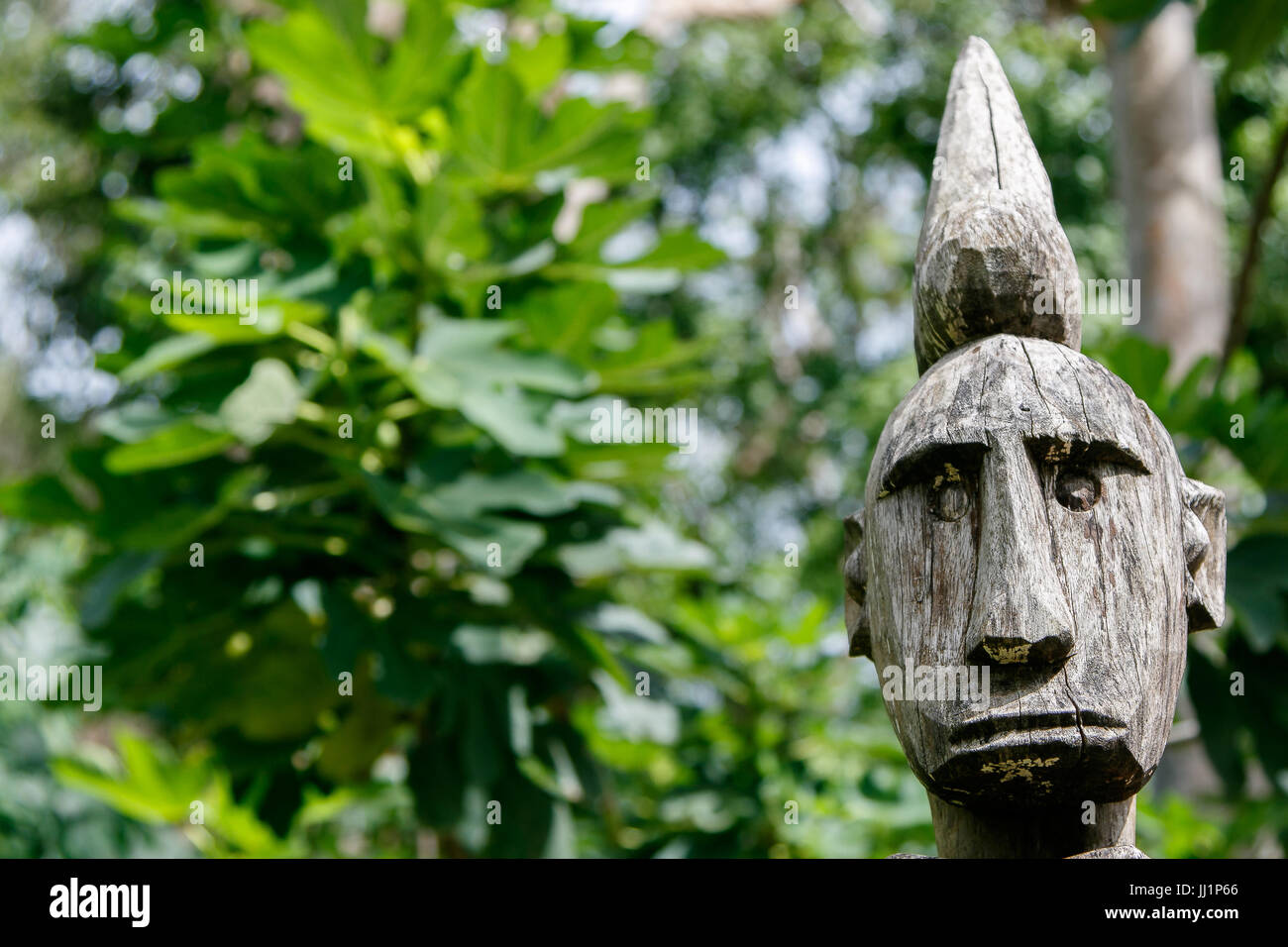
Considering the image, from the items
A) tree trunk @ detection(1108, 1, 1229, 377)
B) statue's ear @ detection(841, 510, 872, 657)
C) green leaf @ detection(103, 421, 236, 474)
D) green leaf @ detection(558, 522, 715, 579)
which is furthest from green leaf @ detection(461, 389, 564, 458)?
tree trunk @ detection(1108, 1, 1229, 377)

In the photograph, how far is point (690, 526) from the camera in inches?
341

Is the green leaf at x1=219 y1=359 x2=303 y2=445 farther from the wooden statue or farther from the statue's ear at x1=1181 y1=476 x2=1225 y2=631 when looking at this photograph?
the statue's ear at x1=1181 y1=476 x2=1225 y2=631

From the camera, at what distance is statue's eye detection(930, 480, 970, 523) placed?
1132 mm

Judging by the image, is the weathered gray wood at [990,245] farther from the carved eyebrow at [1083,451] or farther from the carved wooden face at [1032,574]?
the carved eyebrow at [1083,451]

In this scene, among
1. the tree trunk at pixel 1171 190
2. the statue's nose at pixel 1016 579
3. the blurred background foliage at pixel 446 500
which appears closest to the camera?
the statue's nose at pixel 1016 579

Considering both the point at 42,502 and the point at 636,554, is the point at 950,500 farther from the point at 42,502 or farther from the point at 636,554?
the point at 42,502

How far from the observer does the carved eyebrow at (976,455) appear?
110 centimetres

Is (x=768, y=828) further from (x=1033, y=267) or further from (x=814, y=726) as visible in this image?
(x=1033, y=267)

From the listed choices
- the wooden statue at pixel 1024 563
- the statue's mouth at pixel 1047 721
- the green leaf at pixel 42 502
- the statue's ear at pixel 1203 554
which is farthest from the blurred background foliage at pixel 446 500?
the statue's mouth at pixel 1047 721

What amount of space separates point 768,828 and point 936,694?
1.74 m

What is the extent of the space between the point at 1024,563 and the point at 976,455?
12 centimetres

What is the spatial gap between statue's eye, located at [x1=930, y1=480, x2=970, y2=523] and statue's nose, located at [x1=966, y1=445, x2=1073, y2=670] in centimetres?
2

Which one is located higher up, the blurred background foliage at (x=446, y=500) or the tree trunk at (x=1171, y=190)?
the tree trunk at (x=1171, y=190)

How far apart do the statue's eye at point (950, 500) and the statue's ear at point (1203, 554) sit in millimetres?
242
